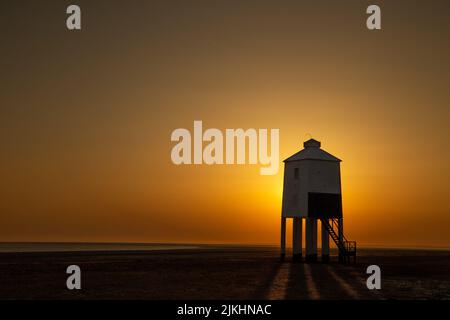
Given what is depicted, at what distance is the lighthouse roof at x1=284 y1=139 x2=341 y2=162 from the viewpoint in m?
41.0

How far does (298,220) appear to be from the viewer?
42.5 metres

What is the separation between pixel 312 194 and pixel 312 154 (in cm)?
286

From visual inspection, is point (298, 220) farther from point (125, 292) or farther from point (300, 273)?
point (125, 292)

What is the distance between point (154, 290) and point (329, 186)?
63.9 ft
